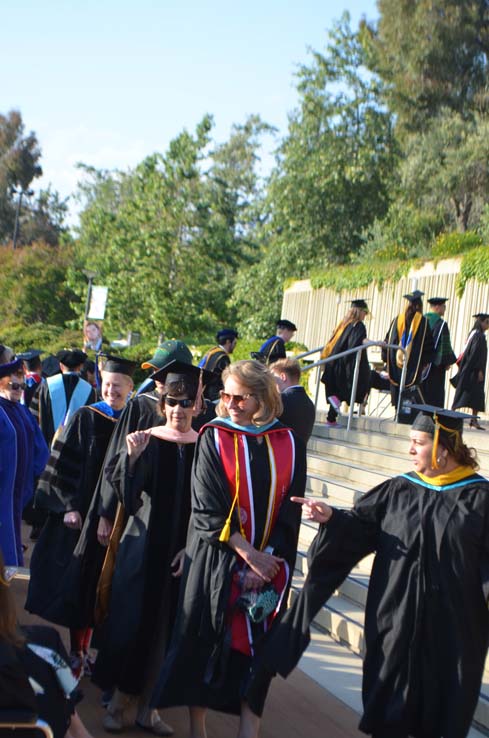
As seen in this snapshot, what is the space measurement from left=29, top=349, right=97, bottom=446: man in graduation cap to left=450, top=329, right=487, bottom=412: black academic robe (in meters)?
6.04

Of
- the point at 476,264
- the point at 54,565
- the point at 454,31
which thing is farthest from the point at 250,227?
the point at 54,565

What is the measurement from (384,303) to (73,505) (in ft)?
50.8

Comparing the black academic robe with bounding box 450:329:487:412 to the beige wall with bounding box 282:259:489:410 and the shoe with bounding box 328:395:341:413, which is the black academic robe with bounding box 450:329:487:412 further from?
the beige wall with bounding box 282:259:489:410

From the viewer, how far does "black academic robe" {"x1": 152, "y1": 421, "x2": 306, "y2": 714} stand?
14.9 feet

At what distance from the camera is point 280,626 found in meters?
4.53

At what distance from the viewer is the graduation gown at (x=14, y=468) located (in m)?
6.71

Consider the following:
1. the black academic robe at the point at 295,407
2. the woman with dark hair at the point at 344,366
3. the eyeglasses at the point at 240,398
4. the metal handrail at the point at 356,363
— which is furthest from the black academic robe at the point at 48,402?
the eyeglasses at the point at 240,398

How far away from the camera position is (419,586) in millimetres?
4320

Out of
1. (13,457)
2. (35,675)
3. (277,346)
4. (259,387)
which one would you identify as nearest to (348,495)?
(277,346)

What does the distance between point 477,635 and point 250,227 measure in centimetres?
4968

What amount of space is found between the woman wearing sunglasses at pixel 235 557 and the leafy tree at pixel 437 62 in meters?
31.3

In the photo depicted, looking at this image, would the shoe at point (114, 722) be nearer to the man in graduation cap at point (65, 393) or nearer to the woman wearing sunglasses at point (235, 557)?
the woman wearing sunglasses at point (235, 557)

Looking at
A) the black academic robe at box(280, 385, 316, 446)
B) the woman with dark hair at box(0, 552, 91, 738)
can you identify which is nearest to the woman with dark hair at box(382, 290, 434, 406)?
the black academic robe at box(280, 385, 316, 446)

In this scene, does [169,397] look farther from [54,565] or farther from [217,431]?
[54,565]
